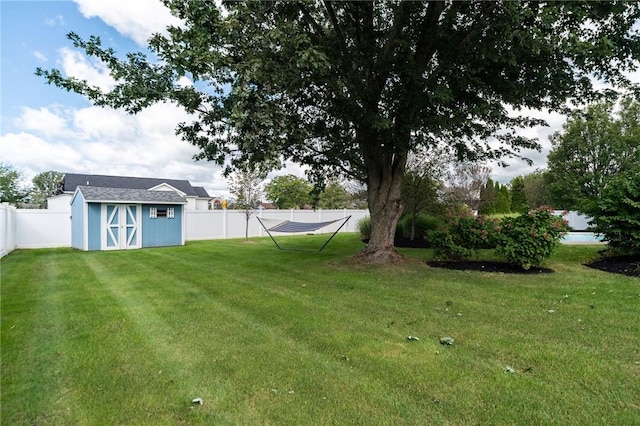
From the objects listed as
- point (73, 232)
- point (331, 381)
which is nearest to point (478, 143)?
point (331, 381)

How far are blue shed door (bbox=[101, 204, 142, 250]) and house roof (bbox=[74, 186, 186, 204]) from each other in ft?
0.83

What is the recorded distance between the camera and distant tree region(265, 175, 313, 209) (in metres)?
41.8

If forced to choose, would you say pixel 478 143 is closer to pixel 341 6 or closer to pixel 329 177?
pixel 329 177

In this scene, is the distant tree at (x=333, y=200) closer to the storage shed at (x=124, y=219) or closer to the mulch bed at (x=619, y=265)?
the storage shed at (x=124, y=219)

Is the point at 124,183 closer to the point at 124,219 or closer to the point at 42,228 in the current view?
the point at 42,228

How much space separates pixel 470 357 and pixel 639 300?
3192 millimetres

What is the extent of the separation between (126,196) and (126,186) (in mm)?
18059

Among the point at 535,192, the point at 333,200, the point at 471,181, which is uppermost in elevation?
the point at 471,181

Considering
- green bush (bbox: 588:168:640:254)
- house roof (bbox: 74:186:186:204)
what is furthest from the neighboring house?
green bush (bbox: 588:168:640:254)

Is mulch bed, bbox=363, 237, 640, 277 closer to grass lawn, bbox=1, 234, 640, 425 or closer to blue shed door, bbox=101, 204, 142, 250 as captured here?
grass lawn, bbox=1, 234, 640, 425

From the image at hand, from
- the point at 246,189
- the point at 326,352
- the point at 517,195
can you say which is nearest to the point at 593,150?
the point at 517,195

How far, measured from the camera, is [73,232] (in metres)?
12.6

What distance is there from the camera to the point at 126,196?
12156mm

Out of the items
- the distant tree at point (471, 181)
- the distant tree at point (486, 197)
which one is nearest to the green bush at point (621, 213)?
the distant tree at point (471, 181)
